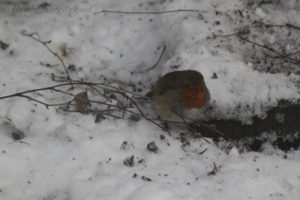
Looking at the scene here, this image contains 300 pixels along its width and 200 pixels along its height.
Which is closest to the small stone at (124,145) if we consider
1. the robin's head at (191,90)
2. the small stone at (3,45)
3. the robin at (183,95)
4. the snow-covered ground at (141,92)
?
the snow-covered ground at (141,92)

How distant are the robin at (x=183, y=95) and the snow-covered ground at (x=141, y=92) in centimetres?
18

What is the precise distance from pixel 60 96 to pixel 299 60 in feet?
7.33

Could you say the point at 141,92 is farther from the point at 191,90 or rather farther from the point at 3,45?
the point at 3,45

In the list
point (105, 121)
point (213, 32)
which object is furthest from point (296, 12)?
point (105, 121)

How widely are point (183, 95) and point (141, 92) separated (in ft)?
2.03

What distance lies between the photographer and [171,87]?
117 inches

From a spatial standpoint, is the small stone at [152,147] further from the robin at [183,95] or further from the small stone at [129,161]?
the robin at [183,95]

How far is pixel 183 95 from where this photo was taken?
2932mm

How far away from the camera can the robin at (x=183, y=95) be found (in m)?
2.88

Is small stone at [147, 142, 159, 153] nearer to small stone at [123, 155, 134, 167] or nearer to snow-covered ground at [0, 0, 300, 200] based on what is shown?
snow-covered ground at [0, 0, 300, 200]

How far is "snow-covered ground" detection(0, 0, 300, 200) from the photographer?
2.49 metres

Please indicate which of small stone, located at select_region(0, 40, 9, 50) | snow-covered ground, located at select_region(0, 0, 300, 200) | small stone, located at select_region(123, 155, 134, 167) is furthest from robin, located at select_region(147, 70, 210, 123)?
small stone, located at select_region(0, 40, 9, 50)

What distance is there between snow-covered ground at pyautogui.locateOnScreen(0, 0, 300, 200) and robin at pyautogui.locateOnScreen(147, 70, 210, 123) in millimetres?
177

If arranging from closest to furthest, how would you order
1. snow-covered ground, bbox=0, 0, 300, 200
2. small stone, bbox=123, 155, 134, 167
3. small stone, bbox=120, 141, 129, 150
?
snow-covered ground, bbox=0, 0, 300, 200, small stone, bbox=123, 155, 134, 167, small stone, bbox=120, 141, 129, 150
